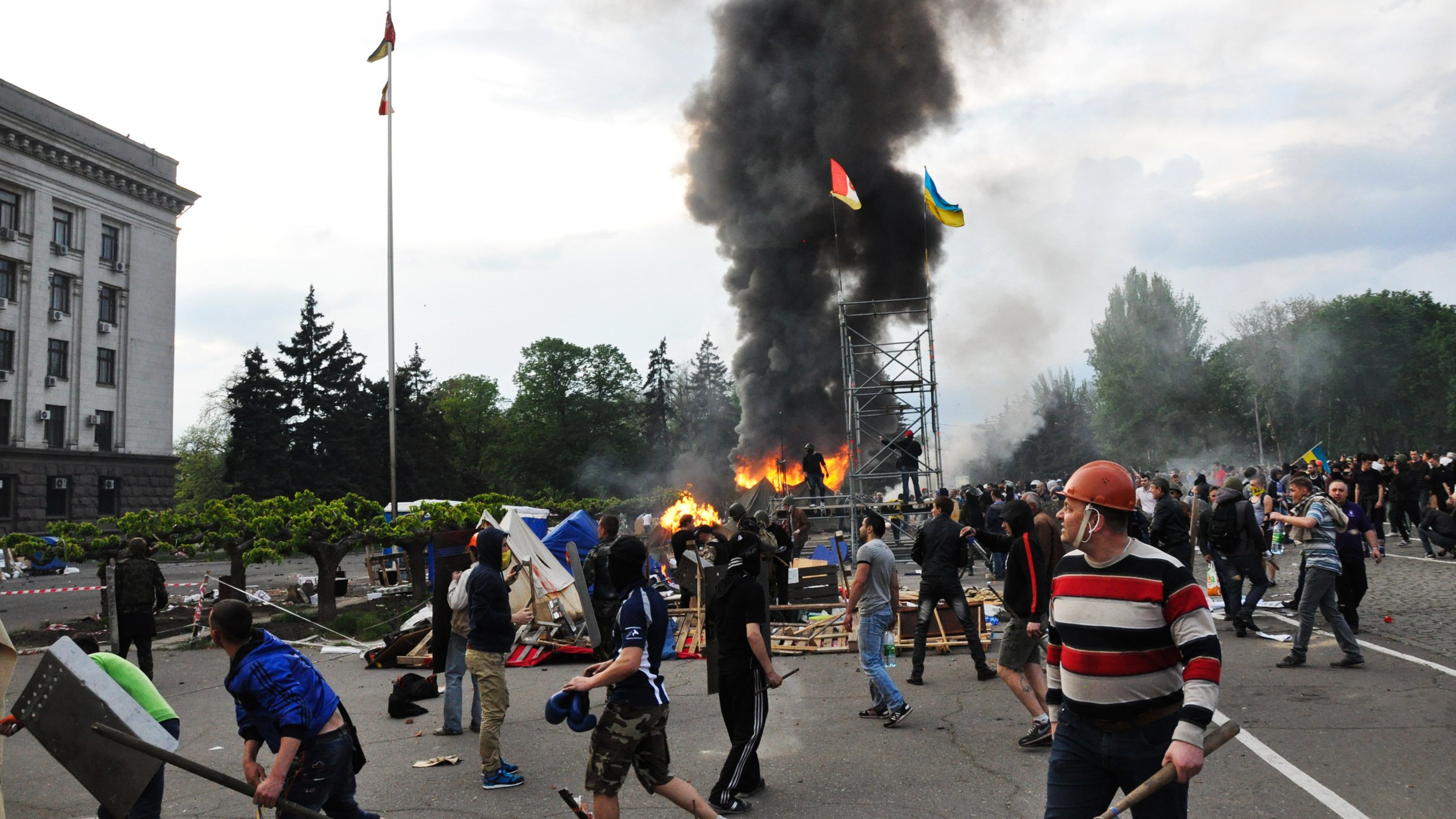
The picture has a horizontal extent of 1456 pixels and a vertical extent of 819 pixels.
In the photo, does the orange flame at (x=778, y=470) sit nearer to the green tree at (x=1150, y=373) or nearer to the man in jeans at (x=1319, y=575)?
the man in jeans at (x=1319, y=575)

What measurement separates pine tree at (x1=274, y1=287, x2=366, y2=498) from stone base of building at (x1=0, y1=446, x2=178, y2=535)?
570 centimetres

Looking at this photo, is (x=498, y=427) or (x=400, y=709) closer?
(x=400, y=709)

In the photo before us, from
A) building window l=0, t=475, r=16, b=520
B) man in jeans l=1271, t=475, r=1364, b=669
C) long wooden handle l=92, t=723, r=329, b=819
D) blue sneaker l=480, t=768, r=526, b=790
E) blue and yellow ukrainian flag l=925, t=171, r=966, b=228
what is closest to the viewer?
long wooden handle l=92, t=723, r=329, b=819

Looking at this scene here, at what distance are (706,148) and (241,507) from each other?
2496 centimetres

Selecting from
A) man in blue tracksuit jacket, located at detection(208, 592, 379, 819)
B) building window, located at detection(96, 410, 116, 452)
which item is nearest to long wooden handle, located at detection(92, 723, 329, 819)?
man in blue tracksuit jacket, located at detection(208, 592, 379, 819)

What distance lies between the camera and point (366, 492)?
45.1 metres

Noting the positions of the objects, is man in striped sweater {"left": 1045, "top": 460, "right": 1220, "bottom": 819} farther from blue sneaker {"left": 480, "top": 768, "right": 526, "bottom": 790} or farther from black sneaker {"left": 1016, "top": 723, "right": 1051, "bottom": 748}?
blue sneaker {"left": 480, "top": 768, "right": 526, "bottom": 790}

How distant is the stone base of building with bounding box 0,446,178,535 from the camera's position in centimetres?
3266

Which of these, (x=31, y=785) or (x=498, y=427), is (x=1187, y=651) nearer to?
(x=31, y=785)

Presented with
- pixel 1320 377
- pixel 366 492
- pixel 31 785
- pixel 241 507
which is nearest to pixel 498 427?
pixel 366 492

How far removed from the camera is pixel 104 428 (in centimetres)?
3788

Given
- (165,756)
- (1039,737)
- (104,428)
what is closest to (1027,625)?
(1039,737)

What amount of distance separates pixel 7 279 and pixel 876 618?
40.9 m

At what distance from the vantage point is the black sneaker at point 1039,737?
6074 millimetres
